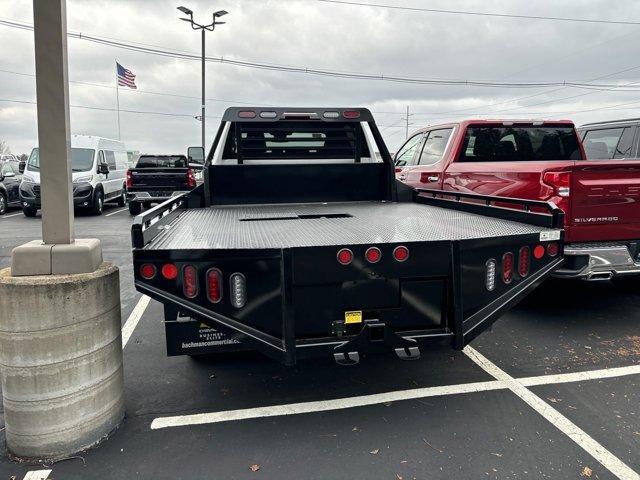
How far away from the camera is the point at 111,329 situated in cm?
307

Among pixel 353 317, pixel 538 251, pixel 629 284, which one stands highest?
pixel 538 251

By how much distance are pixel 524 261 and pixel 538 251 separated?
0.12 metres

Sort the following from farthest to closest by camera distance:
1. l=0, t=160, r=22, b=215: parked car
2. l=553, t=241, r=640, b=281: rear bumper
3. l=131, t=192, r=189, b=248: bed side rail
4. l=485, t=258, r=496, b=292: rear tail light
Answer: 1. l=0, t=160, r=22, b=215: parked car
2. l=553, t=241, r=640, b=281: rear bumper
3. l=485, t=258, r=496, b=292: rear tail light
4. l=131, t=192, r=189, b=248: bed side rail

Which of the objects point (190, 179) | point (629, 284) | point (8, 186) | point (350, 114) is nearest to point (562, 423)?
point (350, 114)

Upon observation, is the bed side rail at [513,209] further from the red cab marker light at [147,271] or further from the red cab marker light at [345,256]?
the red cab marker light at [147,271]

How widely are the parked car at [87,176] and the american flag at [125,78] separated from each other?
13.7 m

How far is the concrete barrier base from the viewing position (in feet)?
8.97

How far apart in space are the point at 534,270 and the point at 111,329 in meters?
2.82

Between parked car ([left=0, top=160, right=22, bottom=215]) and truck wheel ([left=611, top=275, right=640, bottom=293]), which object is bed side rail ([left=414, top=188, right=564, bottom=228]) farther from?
parked car ([left=0, top=160, right=22, bottom=215])

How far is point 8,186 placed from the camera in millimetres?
16281

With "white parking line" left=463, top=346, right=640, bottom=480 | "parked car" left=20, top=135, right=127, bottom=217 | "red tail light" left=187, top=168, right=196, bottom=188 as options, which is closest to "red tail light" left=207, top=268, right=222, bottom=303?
"white parking line" left=463, top=346, right=640, bottom=480

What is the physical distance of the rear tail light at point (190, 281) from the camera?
2.82 metres

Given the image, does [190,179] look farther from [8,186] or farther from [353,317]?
[353,317]

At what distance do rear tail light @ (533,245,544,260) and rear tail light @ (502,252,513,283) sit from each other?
0.68 feet
